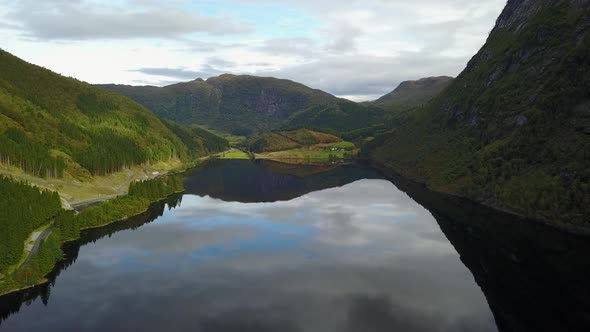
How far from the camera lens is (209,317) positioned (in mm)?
70812

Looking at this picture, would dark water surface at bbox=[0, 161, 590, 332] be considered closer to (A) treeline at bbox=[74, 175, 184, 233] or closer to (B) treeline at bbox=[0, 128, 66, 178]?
(A) treeline at bbox=[74, 175, 184, 233]

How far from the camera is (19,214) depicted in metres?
99.1

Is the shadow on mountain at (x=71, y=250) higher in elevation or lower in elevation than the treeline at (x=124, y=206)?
lower

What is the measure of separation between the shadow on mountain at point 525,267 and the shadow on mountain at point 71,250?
258 ft

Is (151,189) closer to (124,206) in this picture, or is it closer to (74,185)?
(74,185)

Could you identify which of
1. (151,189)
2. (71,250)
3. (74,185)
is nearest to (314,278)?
(71,250)

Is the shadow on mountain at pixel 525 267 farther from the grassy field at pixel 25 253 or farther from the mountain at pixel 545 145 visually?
the grassy field at pixel 25 253

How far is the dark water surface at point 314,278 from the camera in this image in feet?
230

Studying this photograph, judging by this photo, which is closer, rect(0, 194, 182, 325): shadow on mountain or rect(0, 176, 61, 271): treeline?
rect(0, 194, 182, 325): shadow on mountain

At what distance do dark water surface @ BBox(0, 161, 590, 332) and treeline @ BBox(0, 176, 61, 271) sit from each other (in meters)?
9.57

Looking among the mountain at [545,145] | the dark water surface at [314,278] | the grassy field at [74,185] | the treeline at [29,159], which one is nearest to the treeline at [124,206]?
the dark water surface at [314,278]

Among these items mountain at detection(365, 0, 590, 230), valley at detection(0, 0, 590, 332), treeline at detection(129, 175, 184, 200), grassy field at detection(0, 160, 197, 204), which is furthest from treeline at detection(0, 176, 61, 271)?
mountain at detection(365, 0, 590, 230)

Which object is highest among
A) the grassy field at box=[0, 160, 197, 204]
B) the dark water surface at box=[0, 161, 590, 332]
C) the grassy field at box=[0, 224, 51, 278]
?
the grassy field at box=[0, 160, 197, 204]

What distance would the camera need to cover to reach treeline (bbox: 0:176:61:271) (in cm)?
8394
